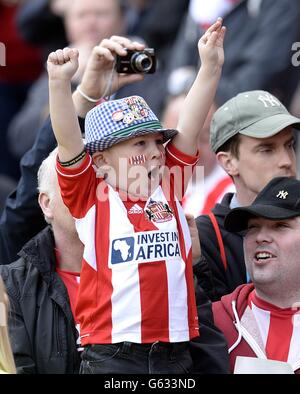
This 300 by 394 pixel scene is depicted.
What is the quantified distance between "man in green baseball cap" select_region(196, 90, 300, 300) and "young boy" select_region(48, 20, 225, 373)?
74 cm

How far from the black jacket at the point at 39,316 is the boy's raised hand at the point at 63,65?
2.82 ft

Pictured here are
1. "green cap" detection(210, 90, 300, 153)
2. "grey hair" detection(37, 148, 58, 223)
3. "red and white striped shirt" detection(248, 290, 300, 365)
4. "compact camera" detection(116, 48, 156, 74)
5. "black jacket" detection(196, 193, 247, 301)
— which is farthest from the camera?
"green cap" detection(210, 90, 300, 153)

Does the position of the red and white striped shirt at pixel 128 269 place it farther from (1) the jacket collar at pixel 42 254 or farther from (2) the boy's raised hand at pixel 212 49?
(2) the boy's raised hand at pixel 212 49

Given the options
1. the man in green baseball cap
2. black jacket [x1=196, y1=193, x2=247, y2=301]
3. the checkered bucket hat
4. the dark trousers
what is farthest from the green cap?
the dark trousers

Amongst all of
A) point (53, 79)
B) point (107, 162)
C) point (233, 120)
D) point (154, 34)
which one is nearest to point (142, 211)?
point (107, 162)

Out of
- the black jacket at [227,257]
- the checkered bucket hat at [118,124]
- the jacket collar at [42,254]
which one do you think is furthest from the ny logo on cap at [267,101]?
the jacket collar at [42,254]

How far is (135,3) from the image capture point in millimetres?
9734

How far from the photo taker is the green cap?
544 centimetres

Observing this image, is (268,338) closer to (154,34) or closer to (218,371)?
(218,371)

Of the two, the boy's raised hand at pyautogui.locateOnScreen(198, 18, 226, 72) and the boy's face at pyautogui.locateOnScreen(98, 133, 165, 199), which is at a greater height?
the boy's raised hand at pyautogui.locateOnScreen(198, 18, 226, 72)

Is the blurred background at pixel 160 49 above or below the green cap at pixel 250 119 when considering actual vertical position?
above

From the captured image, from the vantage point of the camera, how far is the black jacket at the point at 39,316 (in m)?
4.77

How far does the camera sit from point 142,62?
523 centimetres
